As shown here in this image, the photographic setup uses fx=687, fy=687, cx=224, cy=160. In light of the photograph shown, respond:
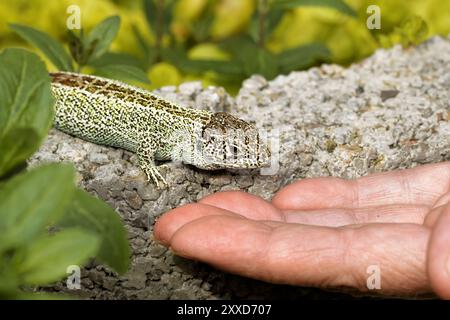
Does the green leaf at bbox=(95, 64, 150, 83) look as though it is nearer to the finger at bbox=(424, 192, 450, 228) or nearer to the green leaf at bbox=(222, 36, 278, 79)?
the green leaf at bbox=(222, 36, 278, 79)

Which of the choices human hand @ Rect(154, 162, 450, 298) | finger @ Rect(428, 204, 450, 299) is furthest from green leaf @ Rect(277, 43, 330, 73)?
finger @ Rect(428, 204, 450, 299)

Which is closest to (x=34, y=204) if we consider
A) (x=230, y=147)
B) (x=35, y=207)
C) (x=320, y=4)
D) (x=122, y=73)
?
(x=35, y=207)

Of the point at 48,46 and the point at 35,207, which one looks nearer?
the point at 35,207

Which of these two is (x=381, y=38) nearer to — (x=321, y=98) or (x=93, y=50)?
(x=321, y=98)

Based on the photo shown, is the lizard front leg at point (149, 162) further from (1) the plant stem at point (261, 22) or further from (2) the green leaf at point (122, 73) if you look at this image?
(1) the plant stem at point (261, 22)

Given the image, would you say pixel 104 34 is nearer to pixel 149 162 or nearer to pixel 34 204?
pixel 149 162

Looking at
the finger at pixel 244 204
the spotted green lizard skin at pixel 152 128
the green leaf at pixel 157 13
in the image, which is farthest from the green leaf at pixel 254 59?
the finger at pixel 244 204

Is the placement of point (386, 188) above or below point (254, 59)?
below
